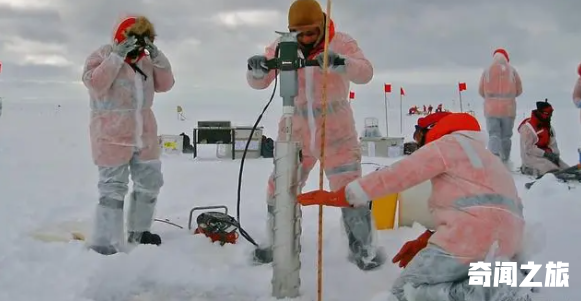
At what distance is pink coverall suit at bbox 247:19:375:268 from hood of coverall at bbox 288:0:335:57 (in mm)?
100

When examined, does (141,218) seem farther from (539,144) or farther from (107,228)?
(539,144)

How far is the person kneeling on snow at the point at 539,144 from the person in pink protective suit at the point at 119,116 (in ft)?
17.2

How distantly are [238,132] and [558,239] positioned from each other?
20.6 feet

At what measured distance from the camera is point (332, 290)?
3.22 meters

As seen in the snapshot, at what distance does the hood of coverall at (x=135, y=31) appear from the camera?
3.79 metres

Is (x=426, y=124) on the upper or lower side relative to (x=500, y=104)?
lower

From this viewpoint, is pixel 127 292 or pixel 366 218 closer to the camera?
pixel 127 292

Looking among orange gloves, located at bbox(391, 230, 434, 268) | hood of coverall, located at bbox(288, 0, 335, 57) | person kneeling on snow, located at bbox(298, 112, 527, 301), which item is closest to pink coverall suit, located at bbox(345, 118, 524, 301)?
person kneeling on snow, located at bbox(298, 112, 527, 301)

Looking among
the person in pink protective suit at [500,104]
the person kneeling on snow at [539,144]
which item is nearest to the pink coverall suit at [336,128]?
the person kneeling on snow at [539,144]

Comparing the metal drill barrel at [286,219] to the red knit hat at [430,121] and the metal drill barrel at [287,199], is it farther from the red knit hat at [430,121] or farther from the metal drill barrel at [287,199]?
the red knit hat at [430,121]

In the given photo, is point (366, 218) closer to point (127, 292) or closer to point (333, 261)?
point (333, 261)

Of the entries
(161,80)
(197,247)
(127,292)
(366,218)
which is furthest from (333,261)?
(161,80)

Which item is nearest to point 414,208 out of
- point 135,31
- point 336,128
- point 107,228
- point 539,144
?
point 336,128

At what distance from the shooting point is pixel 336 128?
3588 millimetres
